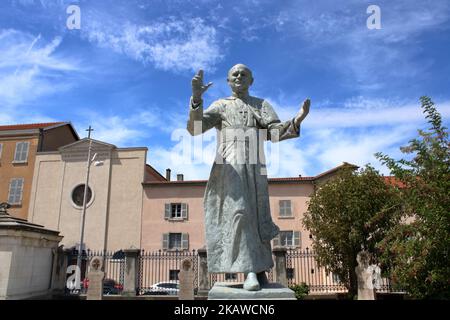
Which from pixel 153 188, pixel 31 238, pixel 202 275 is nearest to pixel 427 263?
pixel 202 275

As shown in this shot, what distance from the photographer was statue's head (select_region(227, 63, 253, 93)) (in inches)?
193

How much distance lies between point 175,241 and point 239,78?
24511 mm

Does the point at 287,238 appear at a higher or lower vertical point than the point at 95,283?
higher

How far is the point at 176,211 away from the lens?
1129 inches

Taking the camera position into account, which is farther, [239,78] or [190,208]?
[190,208]

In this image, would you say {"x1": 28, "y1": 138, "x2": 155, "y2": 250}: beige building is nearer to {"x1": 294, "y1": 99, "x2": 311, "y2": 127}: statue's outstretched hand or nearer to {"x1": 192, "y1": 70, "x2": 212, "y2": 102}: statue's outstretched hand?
{"x1": 192, "y1": 70, "x2": 212, "y2": 102}: statue's outstretched hand

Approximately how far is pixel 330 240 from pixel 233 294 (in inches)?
551

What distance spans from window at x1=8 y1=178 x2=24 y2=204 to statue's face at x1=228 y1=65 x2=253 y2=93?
99.6 ft

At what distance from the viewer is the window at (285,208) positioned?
28.1 m

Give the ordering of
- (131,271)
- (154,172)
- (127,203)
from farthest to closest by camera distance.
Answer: (154,172) < (127,203) < (131,271)

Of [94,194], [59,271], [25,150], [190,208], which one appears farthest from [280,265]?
[25,150]

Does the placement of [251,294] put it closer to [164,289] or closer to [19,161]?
[164,289]


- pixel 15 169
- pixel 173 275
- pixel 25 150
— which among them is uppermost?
pixel 25 150

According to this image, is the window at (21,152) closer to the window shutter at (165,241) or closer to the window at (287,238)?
the window shutter at (165,241)
